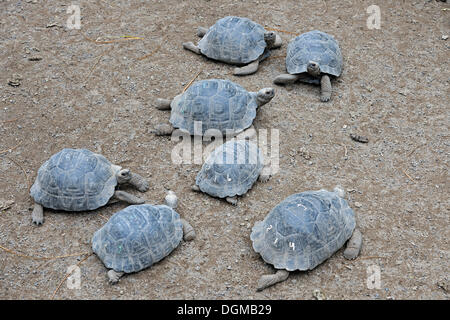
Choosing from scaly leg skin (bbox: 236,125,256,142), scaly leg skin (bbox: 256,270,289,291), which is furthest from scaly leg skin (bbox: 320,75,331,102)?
scaly leg skin (bbox: 256,270,289,291)

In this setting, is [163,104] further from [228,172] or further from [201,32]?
[201,32]

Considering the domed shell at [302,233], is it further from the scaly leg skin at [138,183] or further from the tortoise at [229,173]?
the scaly leg skin at [138,183]

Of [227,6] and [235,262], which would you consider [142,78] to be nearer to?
[227,6]

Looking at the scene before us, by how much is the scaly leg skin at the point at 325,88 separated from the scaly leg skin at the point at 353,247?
2.29 metres

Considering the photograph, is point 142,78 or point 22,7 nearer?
point 142,78

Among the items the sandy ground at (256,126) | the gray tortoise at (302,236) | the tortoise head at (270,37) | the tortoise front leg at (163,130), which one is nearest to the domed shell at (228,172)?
the sandy ground at (256,126)

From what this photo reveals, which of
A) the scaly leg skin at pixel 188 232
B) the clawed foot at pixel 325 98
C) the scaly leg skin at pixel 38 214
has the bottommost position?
the scaly leg skin at pixel 38 214

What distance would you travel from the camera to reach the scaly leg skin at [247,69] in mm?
6719

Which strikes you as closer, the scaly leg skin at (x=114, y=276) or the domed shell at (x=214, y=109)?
the scaly leg skin at (x=114, y=276)

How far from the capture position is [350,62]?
701 centimetres

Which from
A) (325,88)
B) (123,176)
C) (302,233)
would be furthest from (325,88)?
(123,176)

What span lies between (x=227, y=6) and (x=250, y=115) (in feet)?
10.2

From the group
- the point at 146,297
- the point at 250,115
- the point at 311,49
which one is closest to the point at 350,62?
the point at 311,49

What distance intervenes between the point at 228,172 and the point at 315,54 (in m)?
2.46
